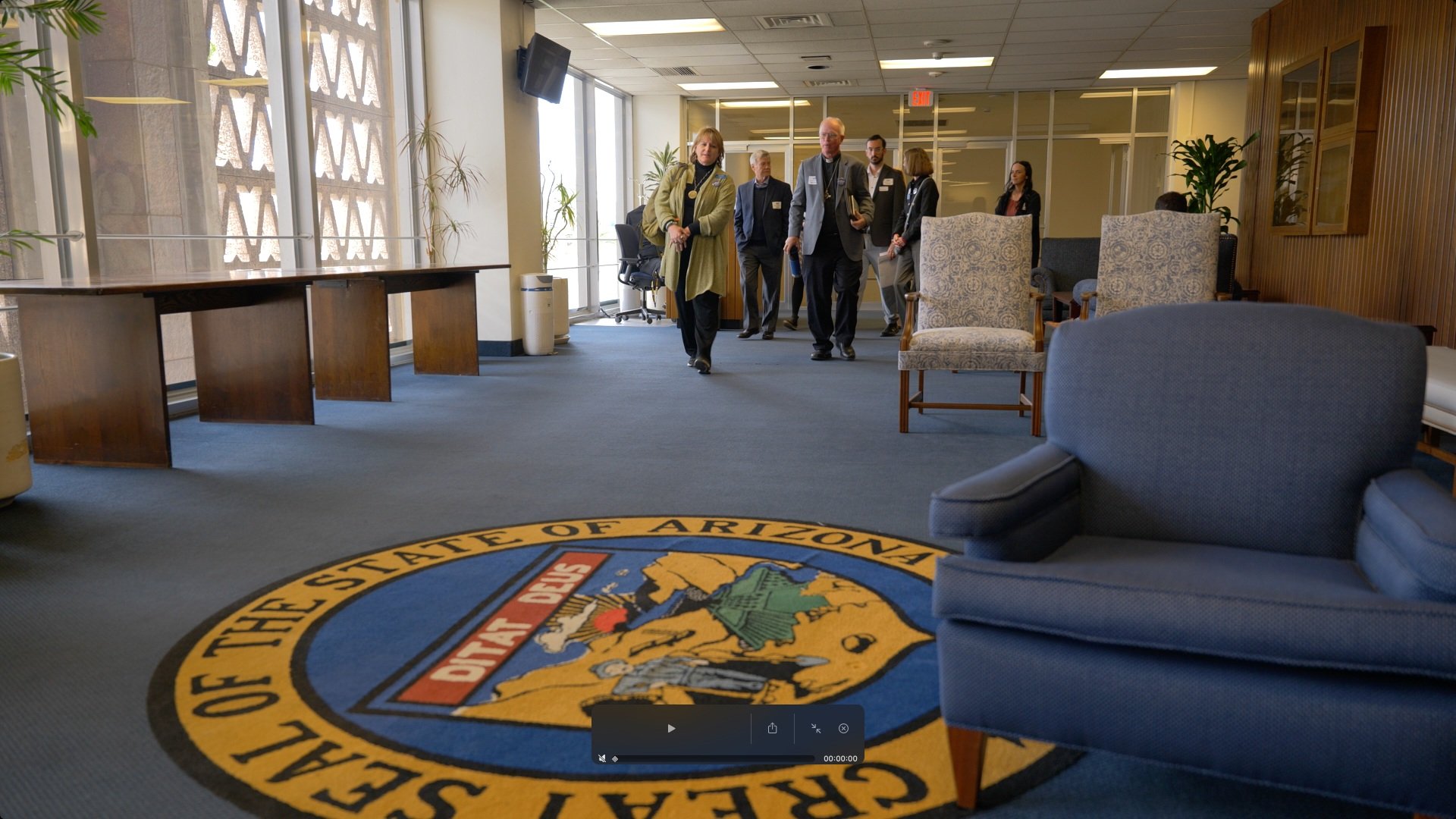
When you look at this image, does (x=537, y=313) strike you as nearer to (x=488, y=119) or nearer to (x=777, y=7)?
(x=488, y=119)

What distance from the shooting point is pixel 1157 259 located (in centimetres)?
545

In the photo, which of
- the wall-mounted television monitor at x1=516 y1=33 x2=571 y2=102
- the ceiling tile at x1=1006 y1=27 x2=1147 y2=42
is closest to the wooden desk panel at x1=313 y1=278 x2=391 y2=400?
the wall-mounted television monitor at x1=516 y1=33 x2=571 y2=102

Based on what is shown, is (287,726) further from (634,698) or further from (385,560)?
(385,560)

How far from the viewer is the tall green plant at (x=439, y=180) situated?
8086 millimetres

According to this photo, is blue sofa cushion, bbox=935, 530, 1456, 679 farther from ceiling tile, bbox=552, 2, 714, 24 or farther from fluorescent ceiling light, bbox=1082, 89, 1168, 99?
fluorescent ceiling light, bbox=1082, 89, 1168, 99

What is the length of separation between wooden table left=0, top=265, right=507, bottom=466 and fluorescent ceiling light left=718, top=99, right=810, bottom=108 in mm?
7806

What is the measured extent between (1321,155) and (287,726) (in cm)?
729

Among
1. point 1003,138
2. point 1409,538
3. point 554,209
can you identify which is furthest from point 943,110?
point 1409,538

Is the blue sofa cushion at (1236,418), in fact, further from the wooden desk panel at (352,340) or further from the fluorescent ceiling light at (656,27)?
the fluorescent ceiling light at (656,27)

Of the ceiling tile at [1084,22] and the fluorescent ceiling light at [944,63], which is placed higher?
the fluorescent ceiling light at [944,63]

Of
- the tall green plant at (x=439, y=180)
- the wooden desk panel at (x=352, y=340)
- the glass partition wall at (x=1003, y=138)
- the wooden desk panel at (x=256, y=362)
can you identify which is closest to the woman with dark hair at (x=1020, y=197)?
the tall green plant at (x=439, y=180)

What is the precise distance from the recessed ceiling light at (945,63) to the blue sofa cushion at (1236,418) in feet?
32.3

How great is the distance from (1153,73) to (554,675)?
12.1 metres

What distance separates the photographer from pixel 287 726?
6.39ft
